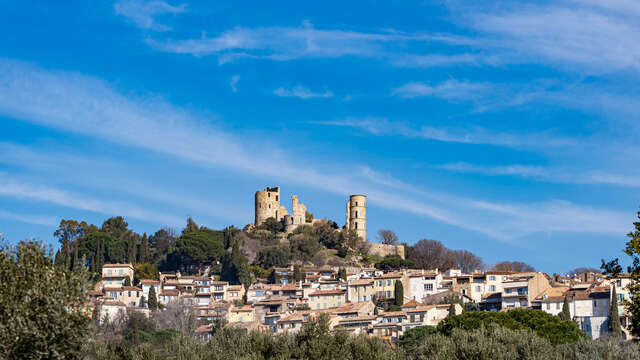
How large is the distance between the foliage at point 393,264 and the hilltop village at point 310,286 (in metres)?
0.14

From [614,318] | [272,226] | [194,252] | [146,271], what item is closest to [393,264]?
[272,226]

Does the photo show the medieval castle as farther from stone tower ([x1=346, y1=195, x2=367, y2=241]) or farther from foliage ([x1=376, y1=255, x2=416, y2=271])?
foliage ([x1=376, y1=255, x2=416, y2=271])

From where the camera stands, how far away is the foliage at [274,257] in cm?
11225

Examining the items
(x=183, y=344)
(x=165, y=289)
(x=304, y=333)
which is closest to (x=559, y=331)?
(x=304, y=333)

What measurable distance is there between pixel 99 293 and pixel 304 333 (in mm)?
61888

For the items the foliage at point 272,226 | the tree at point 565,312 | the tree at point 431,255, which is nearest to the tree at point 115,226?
the foliage at point 272,226

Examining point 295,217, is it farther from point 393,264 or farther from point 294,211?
point 393,264

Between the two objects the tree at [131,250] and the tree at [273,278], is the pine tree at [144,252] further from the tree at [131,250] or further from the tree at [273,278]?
the tree at [273,278]

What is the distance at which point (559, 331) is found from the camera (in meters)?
58.4

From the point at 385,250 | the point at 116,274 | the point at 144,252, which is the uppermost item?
the point at 385,250

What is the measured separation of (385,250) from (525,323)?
64.2m

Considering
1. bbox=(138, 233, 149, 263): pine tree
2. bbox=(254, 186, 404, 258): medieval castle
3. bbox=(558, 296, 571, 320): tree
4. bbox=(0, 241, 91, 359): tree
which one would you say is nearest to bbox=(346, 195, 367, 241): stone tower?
bbox=(254, 186, 404, 258): medieval castle

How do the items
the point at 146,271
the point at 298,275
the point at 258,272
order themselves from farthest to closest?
the point at 258,272, the point at 298,275, the point at 146,271

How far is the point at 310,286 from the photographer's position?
A: 97875 millimetres
